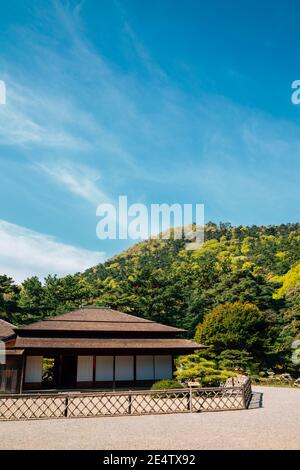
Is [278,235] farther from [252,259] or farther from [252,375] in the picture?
[252,375]

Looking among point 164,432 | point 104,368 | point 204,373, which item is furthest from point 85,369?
point 164,432

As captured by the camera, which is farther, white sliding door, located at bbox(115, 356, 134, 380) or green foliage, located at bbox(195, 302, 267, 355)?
green foliage, located at bbox(195, 302, 267, 355)

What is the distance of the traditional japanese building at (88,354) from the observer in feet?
78.2

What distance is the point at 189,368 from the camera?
23.2 metres

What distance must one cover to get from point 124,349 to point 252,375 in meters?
14.2

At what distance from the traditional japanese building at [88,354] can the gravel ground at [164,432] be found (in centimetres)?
935

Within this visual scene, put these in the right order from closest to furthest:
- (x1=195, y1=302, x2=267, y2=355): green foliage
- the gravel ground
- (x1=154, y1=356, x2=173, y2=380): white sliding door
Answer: the gravel ground, (x1=154, y1=356, x2=173, y2=380): white sliding door, (x1=195, y1=302, x2=267, y2=355): green foliage

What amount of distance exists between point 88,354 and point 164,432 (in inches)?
530

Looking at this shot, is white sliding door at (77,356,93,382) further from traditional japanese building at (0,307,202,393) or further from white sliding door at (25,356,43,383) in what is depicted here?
white sliding door at (25,356,43,383)

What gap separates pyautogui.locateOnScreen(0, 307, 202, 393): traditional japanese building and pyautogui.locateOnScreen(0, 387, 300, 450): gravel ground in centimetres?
935

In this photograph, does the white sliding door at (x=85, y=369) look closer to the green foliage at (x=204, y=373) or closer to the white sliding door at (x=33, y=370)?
the white sliding door at (x=33, y=370)

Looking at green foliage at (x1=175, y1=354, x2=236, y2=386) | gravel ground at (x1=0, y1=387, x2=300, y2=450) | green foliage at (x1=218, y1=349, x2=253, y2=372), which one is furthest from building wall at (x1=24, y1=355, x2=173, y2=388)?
gravel ground at (x1=0, y1=387, x2=300, y2=450)

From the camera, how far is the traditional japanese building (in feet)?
78.2

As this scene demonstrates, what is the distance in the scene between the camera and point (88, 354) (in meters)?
24.5
